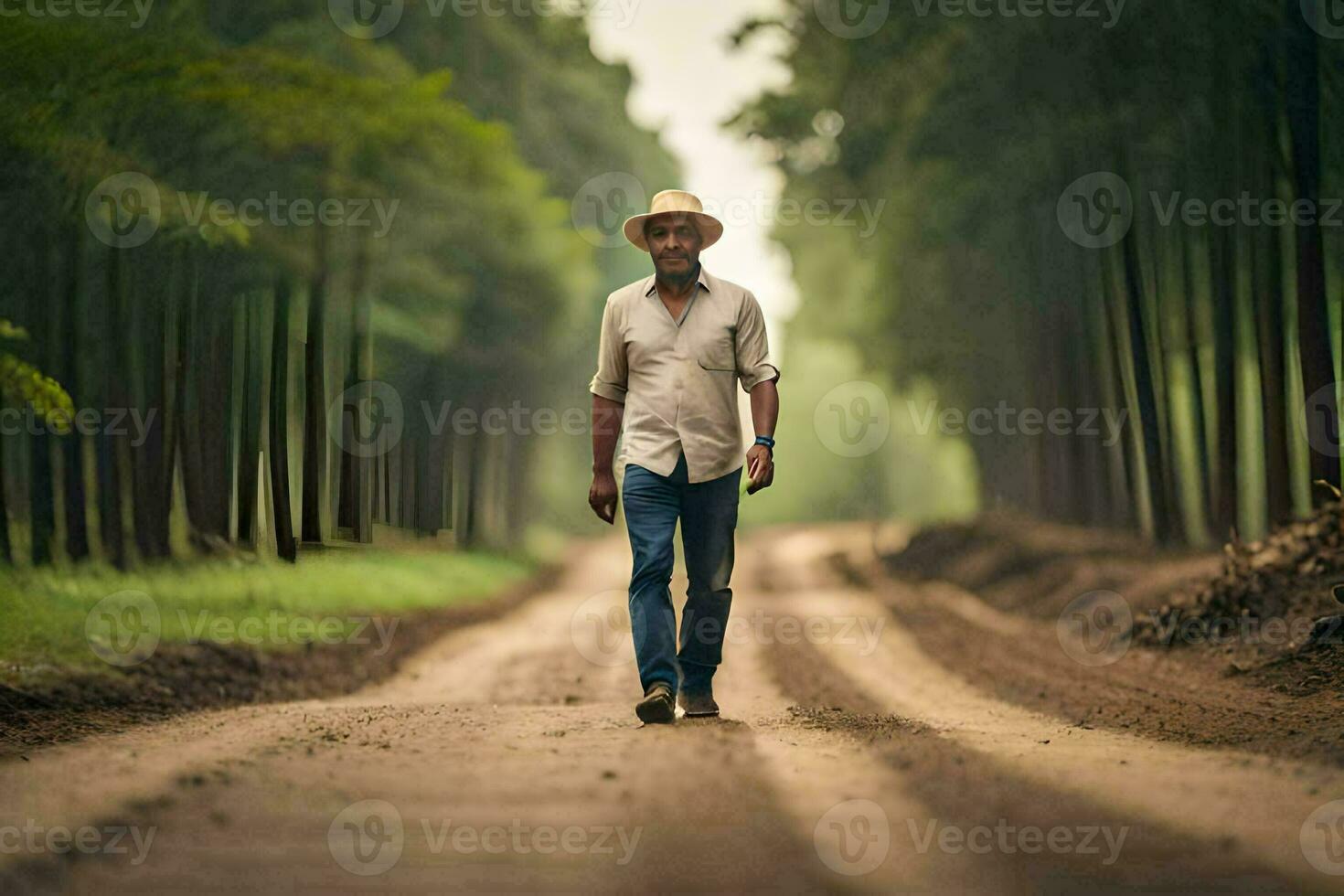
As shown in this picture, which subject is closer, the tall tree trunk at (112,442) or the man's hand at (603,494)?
the man's hand at (603,494)

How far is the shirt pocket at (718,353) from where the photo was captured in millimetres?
5973

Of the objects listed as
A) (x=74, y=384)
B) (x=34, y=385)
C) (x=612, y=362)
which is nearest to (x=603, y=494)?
(x=612, y=362)

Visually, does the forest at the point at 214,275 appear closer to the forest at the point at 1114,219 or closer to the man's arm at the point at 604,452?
the man's arm at the point at 604,452

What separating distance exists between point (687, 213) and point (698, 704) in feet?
8.33

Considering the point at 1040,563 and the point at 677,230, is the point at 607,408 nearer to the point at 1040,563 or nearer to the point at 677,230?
the point at 677,230

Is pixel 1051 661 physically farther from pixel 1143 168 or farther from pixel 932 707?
pixel 1143 168

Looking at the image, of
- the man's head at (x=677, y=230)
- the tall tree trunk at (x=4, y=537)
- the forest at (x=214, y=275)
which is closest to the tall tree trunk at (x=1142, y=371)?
Answer: the forest at (x=214, y=275)

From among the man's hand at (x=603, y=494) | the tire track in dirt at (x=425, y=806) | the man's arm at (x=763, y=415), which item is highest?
the man's arm at (x=763, y=415)

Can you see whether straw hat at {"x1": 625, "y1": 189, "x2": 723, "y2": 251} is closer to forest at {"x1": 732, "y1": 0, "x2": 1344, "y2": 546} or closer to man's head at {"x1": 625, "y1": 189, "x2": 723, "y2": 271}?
man's head at {"x1": 625, "y1": 189, "x2": 723, "y2": 271}

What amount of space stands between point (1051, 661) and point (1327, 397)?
3.61 meters

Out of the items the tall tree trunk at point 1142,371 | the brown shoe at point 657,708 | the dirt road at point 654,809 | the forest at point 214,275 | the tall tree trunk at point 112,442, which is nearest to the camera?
the dirt road at point 654,809

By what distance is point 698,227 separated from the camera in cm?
607

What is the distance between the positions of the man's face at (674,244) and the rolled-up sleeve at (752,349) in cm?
37

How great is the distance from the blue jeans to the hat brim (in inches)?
47.9
